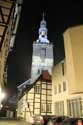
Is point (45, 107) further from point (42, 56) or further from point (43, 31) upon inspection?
point (43, 31)

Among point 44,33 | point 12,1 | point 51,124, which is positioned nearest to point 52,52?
point 44,33

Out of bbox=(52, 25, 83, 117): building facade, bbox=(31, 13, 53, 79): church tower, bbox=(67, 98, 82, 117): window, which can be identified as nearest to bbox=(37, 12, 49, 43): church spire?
bbox=(31, 13, 53, 79): church tower

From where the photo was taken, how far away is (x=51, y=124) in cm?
1548

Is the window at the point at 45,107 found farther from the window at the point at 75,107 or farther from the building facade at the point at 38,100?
the window at the point at 75,107

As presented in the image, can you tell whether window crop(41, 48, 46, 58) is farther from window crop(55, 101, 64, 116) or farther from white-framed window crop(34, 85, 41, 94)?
window crop(55, 101, 64, 116)

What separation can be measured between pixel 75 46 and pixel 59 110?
7.94 metres

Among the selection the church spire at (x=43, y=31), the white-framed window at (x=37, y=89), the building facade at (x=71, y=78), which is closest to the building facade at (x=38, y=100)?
the white-framed window at (x=37, y=89)

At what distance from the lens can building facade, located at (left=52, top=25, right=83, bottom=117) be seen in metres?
14.1

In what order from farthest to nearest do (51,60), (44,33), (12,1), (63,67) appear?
(44,33)
(51,60)
(63,67)
(12,1)

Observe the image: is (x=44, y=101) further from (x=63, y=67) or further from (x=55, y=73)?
(x=63, y=67)

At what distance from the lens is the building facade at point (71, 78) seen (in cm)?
1409

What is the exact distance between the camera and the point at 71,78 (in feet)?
47.6

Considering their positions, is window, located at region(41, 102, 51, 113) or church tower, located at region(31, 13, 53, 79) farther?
church tower, located at region(31, 13, 53, 79)

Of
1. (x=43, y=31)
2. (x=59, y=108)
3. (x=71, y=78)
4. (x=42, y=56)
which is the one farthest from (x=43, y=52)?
(x=71, y=78)
